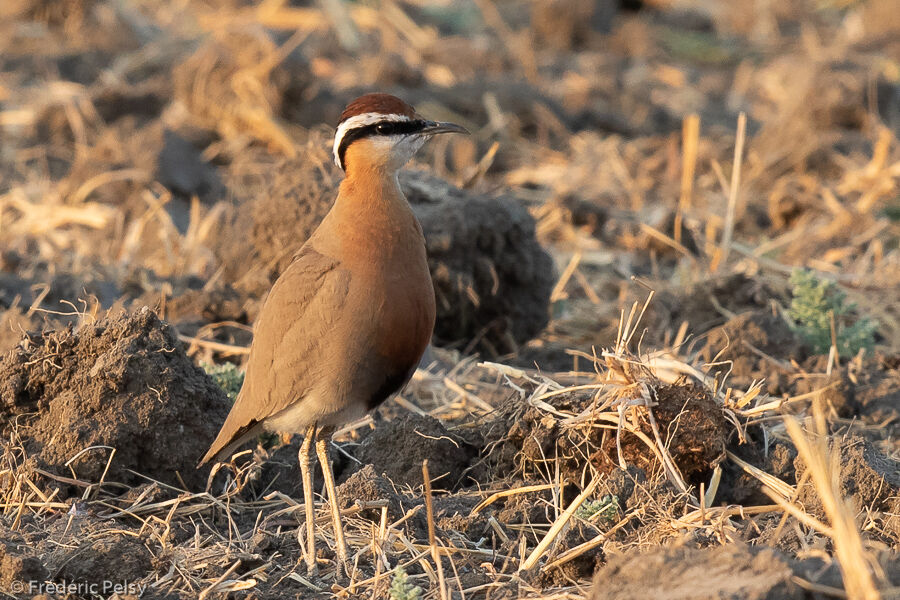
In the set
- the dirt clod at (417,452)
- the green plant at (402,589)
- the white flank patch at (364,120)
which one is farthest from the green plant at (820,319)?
the green plant at (402,589)

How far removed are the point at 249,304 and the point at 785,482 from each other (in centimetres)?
329

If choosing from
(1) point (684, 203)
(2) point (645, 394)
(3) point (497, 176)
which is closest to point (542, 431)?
(2) point (645, 394)

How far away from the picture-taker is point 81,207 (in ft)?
31.0

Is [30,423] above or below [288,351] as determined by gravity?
below

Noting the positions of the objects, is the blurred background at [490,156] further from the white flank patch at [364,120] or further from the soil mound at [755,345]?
the white flank patch at [364,120]

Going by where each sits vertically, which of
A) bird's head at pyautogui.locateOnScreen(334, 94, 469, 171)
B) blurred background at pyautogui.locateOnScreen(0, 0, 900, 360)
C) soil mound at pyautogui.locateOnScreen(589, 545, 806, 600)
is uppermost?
bird's head at pyautogui.locateOnScreen(334, 94, 469, 171)

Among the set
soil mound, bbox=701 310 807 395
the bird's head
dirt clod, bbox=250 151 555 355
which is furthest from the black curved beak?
soil mound, bbox=701 310 807 395

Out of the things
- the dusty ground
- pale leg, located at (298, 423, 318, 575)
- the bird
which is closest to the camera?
the dusty ground

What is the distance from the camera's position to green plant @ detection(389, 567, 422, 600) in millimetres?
3785

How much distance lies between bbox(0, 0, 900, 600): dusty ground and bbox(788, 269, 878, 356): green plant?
0.02 metres

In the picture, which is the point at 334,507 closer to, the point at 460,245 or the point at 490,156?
the point at 460,245

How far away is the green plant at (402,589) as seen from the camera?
12.4 ft

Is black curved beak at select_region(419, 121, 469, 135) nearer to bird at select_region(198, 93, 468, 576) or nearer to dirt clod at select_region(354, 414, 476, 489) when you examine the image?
bird at select_region(198, 93, 468, 576)

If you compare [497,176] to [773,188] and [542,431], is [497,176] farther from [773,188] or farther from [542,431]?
[542,431]
